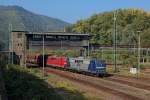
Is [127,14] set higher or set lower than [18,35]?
higher

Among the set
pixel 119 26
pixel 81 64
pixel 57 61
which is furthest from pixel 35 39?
pixel 119 26

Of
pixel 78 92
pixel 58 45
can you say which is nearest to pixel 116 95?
pixel 78 92

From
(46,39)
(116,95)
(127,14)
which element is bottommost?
(116,95)

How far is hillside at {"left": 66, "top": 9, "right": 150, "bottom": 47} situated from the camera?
155125 mm

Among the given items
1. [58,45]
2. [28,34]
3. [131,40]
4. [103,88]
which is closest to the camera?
[103,88]

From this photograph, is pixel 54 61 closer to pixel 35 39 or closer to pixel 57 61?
pixel 57 61

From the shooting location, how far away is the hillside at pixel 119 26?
155 meters

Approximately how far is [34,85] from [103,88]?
50.9 ft

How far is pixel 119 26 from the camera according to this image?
172 metres

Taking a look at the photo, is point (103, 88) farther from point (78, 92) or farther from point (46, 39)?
point (46, 39)

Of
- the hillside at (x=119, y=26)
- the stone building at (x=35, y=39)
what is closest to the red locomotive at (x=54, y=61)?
the stone building at (x=35, y=39)

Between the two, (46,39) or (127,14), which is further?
(127,14)

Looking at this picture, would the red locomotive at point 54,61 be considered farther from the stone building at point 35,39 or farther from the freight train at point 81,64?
the stone building at point 35,39

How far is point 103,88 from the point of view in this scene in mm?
43062
